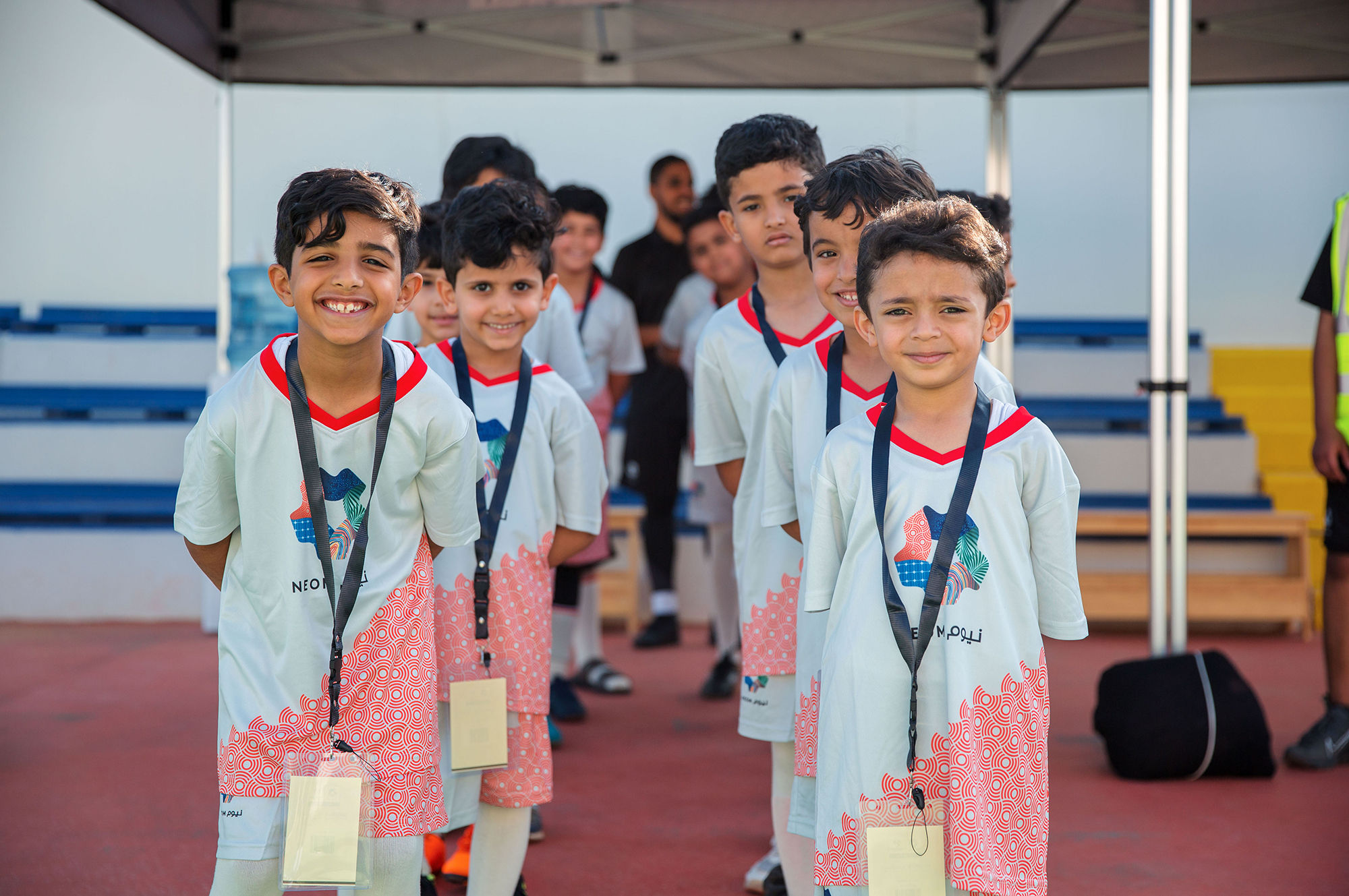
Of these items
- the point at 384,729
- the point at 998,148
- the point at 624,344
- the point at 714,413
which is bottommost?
the point at 384,729

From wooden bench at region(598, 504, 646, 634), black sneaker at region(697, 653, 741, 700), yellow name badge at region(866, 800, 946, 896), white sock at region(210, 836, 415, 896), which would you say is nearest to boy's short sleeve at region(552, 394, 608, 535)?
white sock at region(210, 836, 415, 896)

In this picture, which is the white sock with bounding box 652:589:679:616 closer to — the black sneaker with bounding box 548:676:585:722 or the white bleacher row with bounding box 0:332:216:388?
the black sneaker with bounding box 548:676:585:722

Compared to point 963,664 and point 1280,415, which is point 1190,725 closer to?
point 963,664

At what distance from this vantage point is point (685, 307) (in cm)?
450

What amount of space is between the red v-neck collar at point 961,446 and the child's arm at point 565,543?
0.82m

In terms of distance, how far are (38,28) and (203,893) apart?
7.38 metres

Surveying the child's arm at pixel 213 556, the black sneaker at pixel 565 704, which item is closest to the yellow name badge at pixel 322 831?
the child's arm at pixel 213 556

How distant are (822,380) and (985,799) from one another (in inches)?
29.8

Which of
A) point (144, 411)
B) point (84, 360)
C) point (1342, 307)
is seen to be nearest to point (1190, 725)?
point (1342, 307)

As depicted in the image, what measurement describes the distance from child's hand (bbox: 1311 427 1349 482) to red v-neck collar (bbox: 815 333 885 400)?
6.73 feet

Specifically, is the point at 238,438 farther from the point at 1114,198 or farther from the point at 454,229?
the point at 1114,198

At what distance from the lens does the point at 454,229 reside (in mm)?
2363

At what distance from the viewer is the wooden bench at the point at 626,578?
5.48 metres

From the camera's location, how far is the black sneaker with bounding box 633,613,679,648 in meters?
5.25
